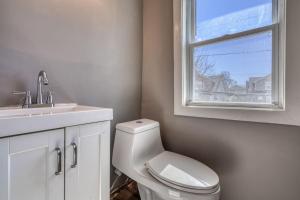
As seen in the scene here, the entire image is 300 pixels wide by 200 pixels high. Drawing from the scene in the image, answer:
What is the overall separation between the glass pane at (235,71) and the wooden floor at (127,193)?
0.96 meters

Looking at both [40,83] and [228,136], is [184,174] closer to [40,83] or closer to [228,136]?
[228,136]

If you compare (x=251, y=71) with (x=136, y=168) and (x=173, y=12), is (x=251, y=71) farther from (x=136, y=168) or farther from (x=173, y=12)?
(x=136, y=168)

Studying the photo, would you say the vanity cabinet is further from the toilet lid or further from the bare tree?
the bare tree

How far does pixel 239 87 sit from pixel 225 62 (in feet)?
0.73

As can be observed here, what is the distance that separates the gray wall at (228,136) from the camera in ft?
3.57

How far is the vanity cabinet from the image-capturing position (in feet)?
2.23

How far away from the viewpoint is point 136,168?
125 cm

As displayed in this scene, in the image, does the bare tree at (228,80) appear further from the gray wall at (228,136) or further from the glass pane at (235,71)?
the gray wall at (228,136)

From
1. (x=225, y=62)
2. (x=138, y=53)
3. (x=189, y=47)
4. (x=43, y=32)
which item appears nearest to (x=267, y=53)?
(x=225, y=62)

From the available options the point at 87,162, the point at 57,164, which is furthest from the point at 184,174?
the point at 57,164

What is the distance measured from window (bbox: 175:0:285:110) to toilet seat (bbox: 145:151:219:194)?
0.50m

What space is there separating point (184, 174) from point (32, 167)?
799 mm

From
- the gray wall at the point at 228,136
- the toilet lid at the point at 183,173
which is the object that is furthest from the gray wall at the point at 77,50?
the toilet lid at the point at 183,173

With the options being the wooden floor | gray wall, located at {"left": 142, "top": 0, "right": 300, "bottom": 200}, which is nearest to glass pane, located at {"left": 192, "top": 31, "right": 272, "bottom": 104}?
gray wall, located at {"left": 142, "top": 0, "right": 300, "bottom": 200}
